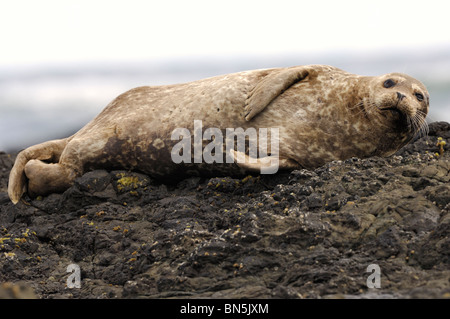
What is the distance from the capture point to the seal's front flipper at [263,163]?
682 centimetres

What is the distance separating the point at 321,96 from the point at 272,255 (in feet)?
9.94

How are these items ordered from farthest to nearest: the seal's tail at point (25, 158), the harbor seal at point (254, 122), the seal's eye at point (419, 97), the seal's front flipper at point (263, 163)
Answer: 1. the seal's tail at point (25, 158)
2. the harbor seal at point (254, 122)
3. the seal's eye at point (419, 97)
4. the seal's front flipper at point (263, 163)

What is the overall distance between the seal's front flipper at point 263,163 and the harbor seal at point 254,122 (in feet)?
0.04

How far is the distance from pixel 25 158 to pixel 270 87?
11.0 feet

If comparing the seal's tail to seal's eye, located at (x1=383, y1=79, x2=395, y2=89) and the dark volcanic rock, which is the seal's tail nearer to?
the dark volcanic rock

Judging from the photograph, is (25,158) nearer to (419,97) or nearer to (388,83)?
(388,83)

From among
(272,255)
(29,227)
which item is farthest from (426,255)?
(29,227)

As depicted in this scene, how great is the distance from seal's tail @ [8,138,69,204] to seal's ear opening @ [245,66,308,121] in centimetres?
276

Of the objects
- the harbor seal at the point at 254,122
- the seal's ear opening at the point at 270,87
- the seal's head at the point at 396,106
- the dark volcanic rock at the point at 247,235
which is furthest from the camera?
the seal's ear opening at the point at 270,87

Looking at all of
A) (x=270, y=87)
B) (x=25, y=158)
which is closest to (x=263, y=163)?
(x=270, y=87)

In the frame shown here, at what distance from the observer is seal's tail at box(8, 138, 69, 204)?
826 centimetres

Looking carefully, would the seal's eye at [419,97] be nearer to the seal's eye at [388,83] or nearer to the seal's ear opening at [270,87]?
the seal's eye at [388,83]

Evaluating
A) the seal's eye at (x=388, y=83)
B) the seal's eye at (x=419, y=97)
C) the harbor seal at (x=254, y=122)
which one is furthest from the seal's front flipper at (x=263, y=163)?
the seal's eye at (x=419, y=97)

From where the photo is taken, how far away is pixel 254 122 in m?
7.48
